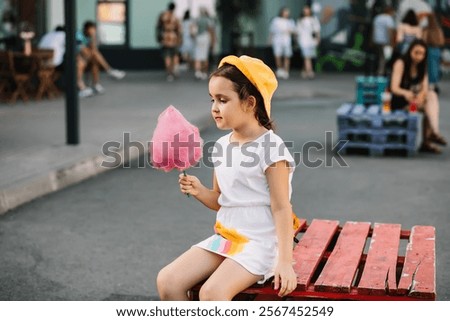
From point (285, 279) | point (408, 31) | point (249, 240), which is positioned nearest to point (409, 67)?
point (408, 31)

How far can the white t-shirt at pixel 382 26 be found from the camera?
2342 cm

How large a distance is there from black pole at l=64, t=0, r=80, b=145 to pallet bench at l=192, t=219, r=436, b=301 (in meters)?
6.30

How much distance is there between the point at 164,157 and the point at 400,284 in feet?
3.84

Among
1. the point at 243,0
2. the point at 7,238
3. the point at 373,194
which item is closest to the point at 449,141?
the point at 373,194

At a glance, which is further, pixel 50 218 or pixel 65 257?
pixel 50 218

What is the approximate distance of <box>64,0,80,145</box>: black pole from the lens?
34.7ft

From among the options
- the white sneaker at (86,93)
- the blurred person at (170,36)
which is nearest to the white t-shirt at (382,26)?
the blurred person at (170,36)

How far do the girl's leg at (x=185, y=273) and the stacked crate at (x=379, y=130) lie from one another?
7.38 m

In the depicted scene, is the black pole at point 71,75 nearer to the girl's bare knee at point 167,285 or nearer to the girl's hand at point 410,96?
the girl's hand at point 410,96

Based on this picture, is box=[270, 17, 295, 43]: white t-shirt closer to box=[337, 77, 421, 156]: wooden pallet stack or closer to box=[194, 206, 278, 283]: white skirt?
box=[337, 77, 421, 156]: wooden pallet stack

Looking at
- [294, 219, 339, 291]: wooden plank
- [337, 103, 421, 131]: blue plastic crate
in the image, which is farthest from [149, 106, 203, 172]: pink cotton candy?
[337, 103, 421, 131]: blue plastic crate

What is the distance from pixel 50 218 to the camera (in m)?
7.53

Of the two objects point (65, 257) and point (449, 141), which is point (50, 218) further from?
point (449, 141)

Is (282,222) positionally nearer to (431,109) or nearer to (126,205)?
(126,205)
